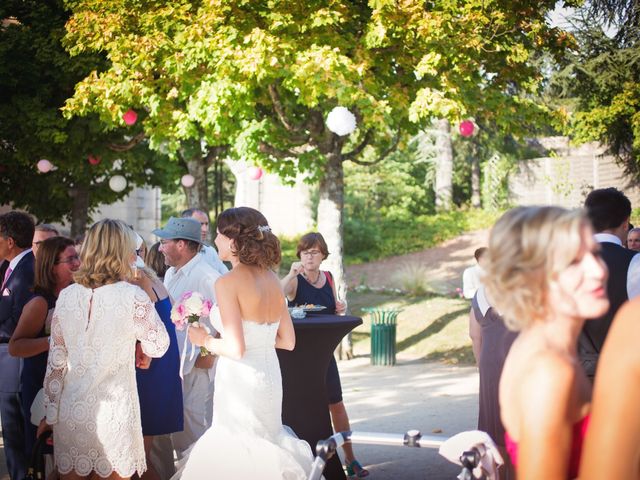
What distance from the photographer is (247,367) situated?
16.5ft

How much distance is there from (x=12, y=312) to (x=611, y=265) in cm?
402

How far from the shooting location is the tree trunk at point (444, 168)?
34156 millimetres

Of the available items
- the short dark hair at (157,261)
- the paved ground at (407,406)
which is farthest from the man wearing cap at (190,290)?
the paved ground at (407,406)

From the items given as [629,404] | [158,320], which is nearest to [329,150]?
[158,320]

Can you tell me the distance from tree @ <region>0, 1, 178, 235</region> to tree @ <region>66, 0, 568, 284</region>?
1.71 meters

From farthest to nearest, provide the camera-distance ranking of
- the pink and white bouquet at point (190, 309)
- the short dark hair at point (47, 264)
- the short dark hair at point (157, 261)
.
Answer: the short dark hair at point (157, 261) → the short dark hair at point (47, 264) → the pink and white bouquet at point (190, 309)

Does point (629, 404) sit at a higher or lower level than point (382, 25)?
lower

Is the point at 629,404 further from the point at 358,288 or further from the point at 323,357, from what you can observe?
the point at 358,288

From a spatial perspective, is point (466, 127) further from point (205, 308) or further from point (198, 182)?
point (205, 308)

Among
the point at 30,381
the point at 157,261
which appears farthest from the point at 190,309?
the point at 157,261

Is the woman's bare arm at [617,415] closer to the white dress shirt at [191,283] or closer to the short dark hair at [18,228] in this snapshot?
the white dress shirt at [191,283]

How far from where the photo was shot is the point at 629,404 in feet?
6.07

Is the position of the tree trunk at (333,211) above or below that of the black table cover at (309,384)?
above

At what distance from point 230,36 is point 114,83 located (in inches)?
96.7
